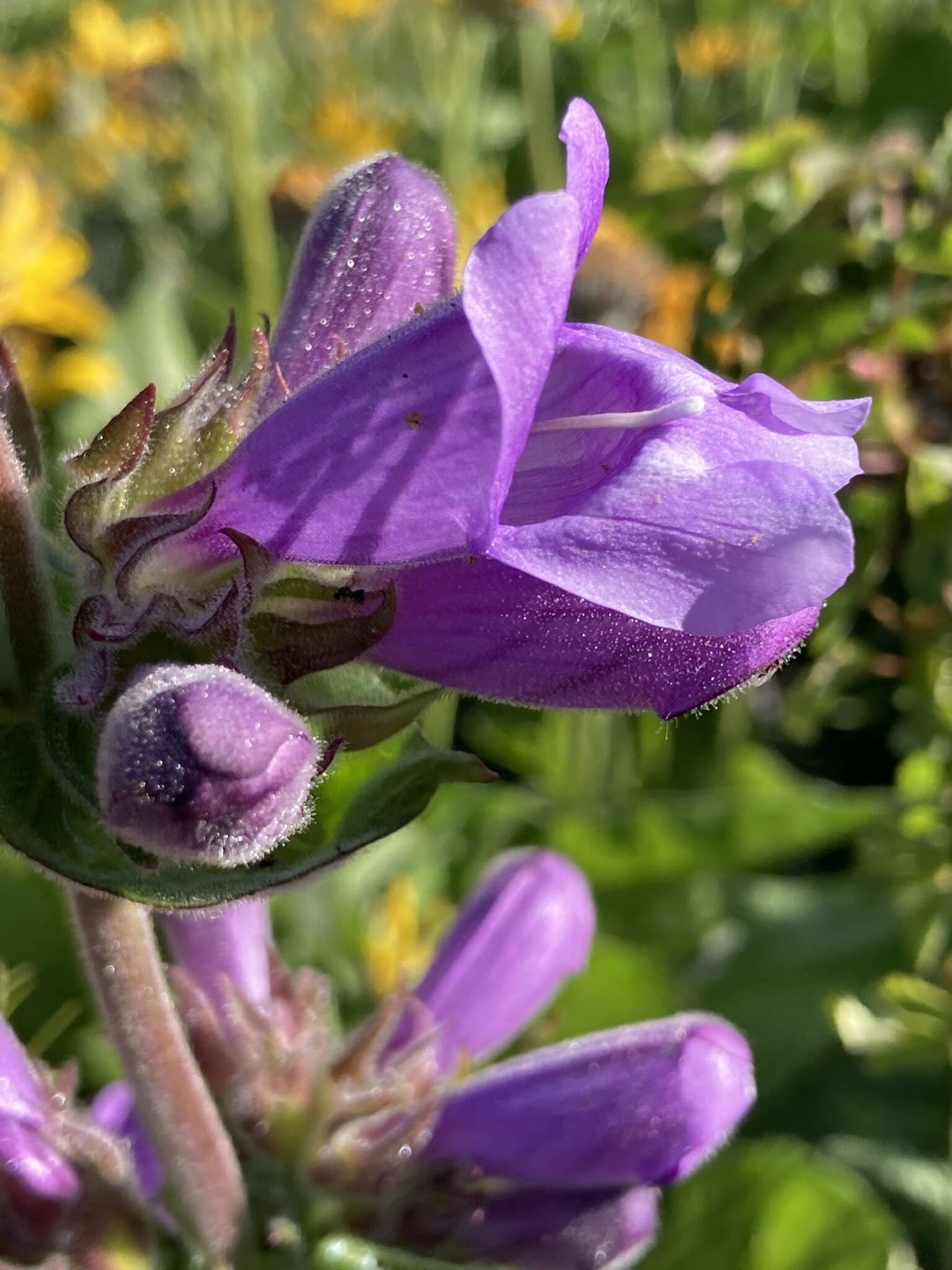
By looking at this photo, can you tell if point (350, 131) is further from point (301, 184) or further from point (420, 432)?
point (420, 432)

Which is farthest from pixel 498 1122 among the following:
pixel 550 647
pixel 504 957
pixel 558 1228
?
pixel 550 647

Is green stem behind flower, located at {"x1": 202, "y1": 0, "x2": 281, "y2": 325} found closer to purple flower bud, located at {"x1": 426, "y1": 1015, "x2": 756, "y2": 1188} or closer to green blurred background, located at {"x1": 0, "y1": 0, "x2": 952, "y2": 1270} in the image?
green blurred background, located at {"x1": 0, "y1": 0, "x2": 952, "y2": 1270}

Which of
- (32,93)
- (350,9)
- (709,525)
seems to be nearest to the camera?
(709,525)

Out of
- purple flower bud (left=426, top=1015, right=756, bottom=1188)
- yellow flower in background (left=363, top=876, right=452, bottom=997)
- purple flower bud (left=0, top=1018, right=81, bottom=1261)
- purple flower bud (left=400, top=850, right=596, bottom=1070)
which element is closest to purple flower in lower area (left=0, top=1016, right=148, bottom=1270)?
purple flower bud (left=0, top=1018, right=81, bottom=1261)

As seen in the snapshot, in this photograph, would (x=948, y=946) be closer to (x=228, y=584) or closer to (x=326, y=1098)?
(x=326, y=1098)

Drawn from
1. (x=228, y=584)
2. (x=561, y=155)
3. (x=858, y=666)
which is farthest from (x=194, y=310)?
(x=228, y=584)
